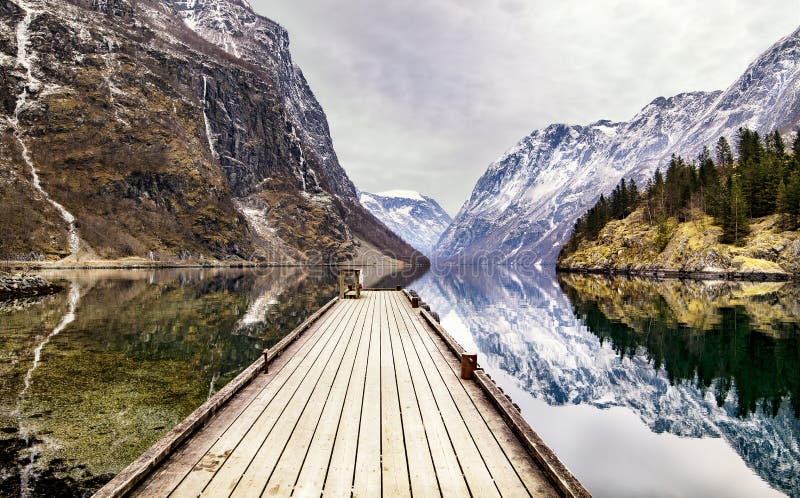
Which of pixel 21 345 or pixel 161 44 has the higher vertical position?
pixel 161 44

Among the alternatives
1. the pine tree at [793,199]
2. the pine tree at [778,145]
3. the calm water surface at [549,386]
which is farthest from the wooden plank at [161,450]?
the pine tree at [778,145]

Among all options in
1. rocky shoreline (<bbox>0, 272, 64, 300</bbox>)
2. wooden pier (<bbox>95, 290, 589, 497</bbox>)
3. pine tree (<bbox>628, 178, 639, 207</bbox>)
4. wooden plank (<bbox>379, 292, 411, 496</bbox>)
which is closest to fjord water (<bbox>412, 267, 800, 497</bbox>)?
wooden pier (<bbox>95, 290, 589, 497</bbox>)

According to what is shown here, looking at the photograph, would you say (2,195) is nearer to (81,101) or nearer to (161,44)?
(81,101)

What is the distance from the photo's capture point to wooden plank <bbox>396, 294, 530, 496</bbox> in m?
5.34

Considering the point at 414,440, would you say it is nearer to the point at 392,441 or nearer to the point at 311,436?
the point at 392,441

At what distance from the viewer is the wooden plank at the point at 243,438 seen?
5446 millimetres

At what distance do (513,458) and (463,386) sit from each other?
3554 millimetres

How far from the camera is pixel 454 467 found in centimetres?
575

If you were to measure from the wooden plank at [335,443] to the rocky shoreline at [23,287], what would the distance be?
44.8 m

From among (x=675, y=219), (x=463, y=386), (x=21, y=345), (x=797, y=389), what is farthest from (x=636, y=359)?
(x=675, y=219)

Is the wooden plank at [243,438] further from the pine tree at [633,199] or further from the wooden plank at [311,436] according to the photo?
the pine tree at [633,199]

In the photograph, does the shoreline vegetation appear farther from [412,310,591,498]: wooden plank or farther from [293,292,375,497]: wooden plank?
[293,292,375,497]: wooden plank

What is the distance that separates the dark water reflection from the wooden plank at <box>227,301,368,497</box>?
371 cm

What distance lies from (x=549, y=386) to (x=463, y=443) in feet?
42.5
